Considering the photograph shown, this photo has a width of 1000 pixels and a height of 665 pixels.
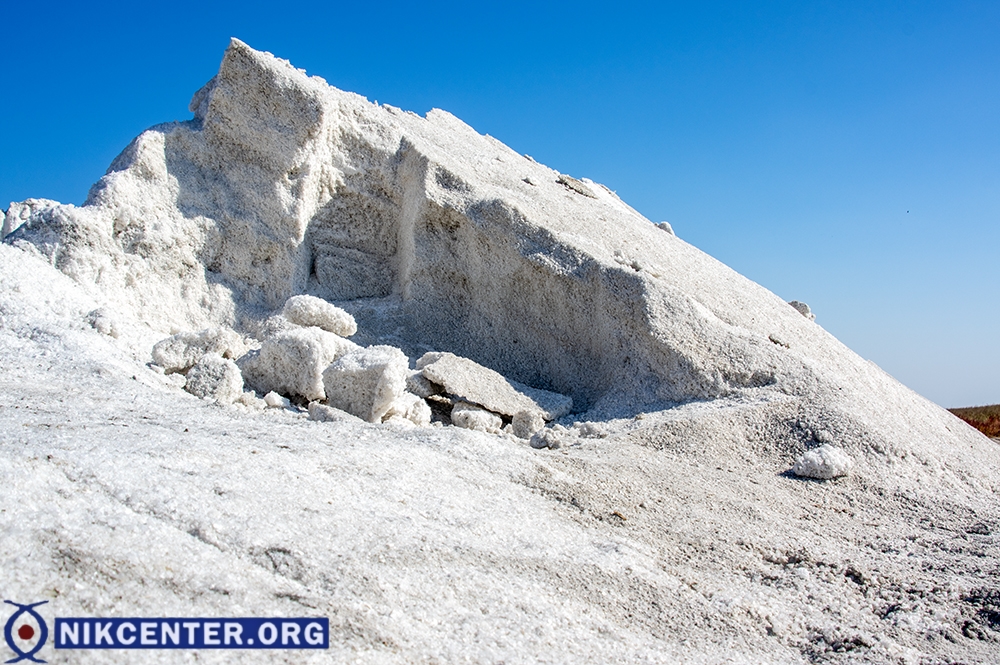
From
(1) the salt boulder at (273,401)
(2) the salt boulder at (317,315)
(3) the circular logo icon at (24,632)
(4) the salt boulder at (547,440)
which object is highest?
(2) the salt boulder at (317,315)

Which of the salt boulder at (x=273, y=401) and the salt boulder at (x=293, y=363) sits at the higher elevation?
the salt boulder at (x=293, y=363)

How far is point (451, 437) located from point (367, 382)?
1.16 m

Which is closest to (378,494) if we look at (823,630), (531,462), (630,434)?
(531,462)

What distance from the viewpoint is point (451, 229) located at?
24.8 feet

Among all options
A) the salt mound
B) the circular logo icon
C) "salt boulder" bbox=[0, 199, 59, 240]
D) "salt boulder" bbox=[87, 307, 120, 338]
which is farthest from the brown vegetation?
"salt boulder" bbox=[0, 199, 59, 240]

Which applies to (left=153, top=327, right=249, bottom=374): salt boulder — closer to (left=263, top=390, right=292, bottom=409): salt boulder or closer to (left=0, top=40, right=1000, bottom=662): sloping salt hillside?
(left=0, top=40, right=1000, bottom=662): sloping salt hillside

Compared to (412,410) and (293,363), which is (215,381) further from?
(412,410)

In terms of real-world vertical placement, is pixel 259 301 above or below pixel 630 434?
above

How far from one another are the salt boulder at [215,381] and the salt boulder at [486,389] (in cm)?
154

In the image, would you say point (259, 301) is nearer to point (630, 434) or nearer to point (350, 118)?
point (350, 118)

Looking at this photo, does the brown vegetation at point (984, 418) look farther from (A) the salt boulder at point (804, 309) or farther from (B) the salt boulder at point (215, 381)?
(B) the salt boulder at point (215, 381)

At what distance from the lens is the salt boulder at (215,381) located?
512cm

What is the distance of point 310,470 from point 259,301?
176 inches

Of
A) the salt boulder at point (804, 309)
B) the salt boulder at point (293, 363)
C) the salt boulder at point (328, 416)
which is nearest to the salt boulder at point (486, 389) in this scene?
the salt boulder at point (293, 363)
